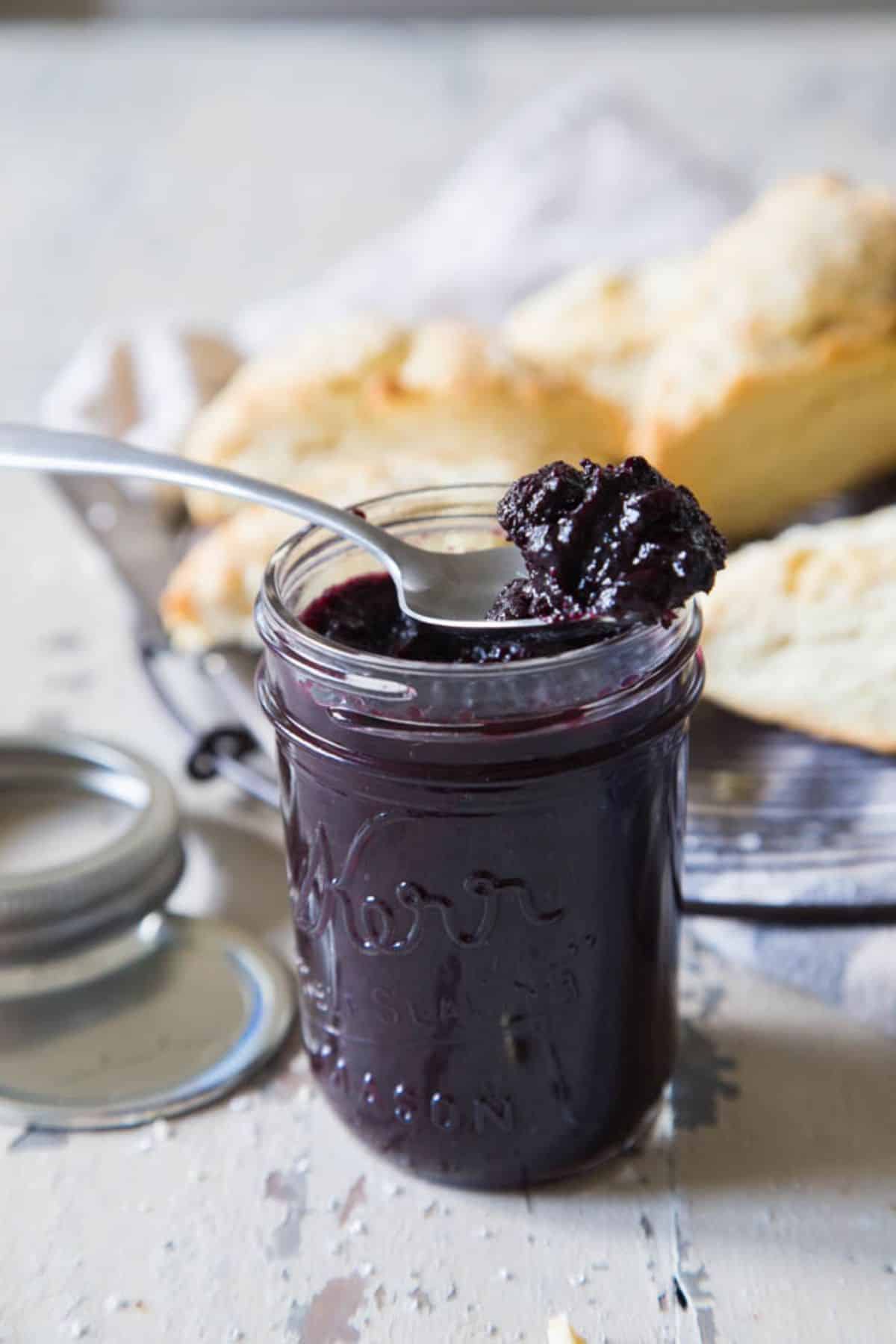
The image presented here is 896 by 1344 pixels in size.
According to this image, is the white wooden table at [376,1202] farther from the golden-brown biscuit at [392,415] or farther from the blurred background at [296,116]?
the blurred background at [296,116]

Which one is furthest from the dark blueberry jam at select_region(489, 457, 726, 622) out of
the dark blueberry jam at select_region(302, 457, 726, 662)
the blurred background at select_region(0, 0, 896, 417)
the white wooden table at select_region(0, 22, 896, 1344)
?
the blurred background at select_region(0, 0, 896, 417)

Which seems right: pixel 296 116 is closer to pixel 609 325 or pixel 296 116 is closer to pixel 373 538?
pixel 609 325

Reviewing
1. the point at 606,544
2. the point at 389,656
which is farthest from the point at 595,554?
the point at 389,656

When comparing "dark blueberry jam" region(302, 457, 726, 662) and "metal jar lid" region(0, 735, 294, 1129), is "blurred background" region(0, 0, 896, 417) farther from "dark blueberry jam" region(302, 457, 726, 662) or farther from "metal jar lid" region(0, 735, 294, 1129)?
"dark blueberry jam" region(302, 457, 726, 662)

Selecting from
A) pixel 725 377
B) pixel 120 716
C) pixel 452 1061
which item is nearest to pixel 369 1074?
pixel 452 1061

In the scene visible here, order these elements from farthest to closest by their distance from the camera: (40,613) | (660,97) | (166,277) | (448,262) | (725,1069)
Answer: (660,97) → (166,277) → (448,262) → (40,613) → (725,1069)

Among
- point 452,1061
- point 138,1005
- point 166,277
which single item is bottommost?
point 166,277

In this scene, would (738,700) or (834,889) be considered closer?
(834,889)

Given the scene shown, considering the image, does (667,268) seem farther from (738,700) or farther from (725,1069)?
(725,1069)
